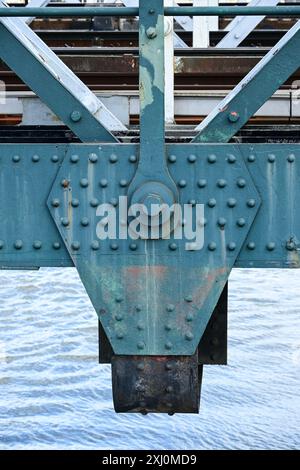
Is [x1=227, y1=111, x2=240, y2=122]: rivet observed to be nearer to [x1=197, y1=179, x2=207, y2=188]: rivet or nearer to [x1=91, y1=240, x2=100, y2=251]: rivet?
[x1=197, y1=179, x2=207, y2=188]: rivet

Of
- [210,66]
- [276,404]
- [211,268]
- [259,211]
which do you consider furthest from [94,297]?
[276,404]

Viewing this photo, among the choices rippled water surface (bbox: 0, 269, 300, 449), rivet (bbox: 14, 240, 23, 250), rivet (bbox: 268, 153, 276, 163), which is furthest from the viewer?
rippled water surface (bbox: 0, 269, 300, 449)

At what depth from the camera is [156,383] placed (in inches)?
197

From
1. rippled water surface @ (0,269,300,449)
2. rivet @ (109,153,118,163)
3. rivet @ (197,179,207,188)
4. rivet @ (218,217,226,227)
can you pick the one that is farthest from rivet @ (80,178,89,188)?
rippled water surface @ (0,269,300,449)

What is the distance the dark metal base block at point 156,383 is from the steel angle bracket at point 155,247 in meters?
0.08

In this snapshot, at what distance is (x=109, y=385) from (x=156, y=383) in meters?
8.56

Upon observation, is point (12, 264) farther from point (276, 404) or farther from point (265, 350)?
point (265, 350)

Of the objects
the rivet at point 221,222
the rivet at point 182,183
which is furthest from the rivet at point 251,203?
the rivet at point 182,183

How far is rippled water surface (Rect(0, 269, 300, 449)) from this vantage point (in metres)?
11.6

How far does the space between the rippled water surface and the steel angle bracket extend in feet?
21.6

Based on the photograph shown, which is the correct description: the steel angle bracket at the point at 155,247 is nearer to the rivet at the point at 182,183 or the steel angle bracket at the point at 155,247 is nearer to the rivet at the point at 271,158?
the rivet at the point at 182,183

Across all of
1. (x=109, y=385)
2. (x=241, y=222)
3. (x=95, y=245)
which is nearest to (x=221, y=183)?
(x=241, y=222)

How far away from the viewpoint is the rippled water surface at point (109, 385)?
11.6 m

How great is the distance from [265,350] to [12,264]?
1088 cm
